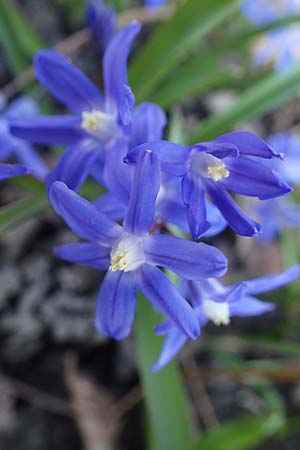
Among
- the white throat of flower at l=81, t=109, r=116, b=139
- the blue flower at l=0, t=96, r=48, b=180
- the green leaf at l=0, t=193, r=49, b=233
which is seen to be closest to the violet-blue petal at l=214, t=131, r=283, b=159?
the white throat of flower at l=81, t=109, r=116, b=139

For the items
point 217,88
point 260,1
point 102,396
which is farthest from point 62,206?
point 260,1

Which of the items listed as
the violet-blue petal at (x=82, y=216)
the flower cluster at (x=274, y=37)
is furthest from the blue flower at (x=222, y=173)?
the flower cluster at (x=274, y=37)

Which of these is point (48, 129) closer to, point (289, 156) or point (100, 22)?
point (100, 22)

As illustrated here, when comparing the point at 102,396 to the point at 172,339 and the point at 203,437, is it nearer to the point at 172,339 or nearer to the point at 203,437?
the point at 203,437

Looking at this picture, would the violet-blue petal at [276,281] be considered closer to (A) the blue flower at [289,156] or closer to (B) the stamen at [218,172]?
(B) the stamen at [218,172]

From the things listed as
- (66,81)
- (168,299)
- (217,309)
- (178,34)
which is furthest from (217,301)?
(178,34)

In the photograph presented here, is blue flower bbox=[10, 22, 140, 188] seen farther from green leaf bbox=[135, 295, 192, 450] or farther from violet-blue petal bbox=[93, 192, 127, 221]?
green leaf bbox=[135, 295, 192, 450]
